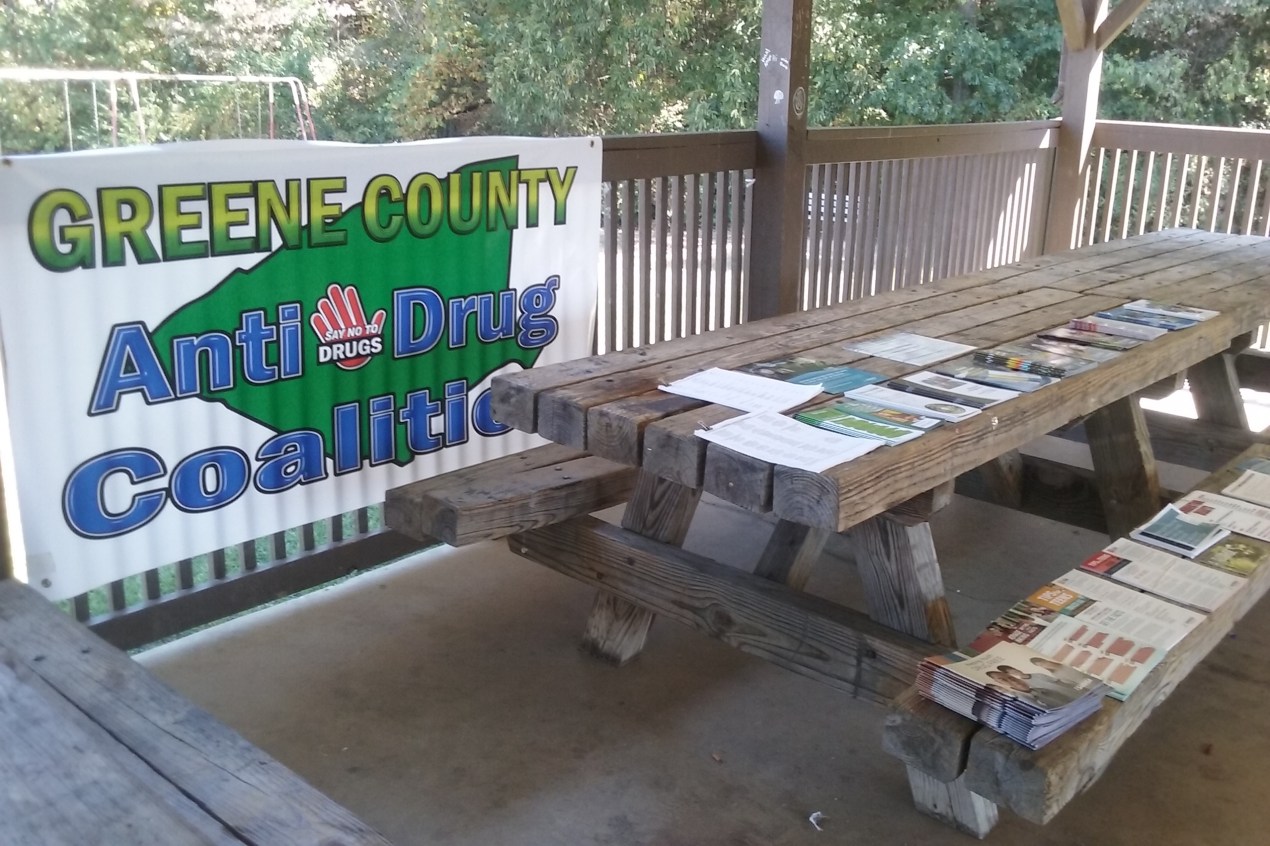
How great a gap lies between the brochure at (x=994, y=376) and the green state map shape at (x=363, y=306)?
135 cm

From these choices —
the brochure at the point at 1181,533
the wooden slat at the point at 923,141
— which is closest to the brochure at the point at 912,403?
the brochure at the point at 1181,533

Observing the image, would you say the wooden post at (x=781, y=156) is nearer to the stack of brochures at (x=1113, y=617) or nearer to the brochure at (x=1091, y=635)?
the stack of brochures at (x=1113, y=617)

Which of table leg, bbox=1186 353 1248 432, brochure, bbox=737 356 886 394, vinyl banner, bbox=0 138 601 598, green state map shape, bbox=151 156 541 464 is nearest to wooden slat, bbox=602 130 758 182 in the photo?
vinyl banner, bbox=0 138 601 598

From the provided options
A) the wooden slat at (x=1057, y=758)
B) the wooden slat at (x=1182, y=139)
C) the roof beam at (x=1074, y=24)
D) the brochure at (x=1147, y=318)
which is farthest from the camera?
the roof beam at (x=1074, y=24)

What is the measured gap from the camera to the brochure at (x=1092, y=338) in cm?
279

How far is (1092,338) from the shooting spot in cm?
287

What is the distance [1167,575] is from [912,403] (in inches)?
23.7

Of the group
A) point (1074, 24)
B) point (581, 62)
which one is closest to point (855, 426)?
point (1074, 24)

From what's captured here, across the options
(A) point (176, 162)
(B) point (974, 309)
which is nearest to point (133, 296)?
(A) point (176, 162)

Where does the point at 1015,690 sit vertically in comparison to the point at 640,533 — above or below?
above

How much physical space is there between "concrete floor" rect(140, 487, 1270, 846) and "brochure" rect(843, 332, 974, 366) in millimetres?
831

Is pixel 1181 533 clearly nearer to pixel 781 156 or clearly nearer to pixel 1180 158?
pixel 781 156

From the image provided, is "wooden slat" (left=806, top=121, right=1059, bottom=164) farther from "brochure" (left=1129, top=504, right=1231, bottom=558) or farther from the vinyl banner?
"brochure" (left=1129, top=504, right=1231, bottom=558)

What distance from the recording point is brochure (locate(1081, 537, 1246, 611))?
2180mm
